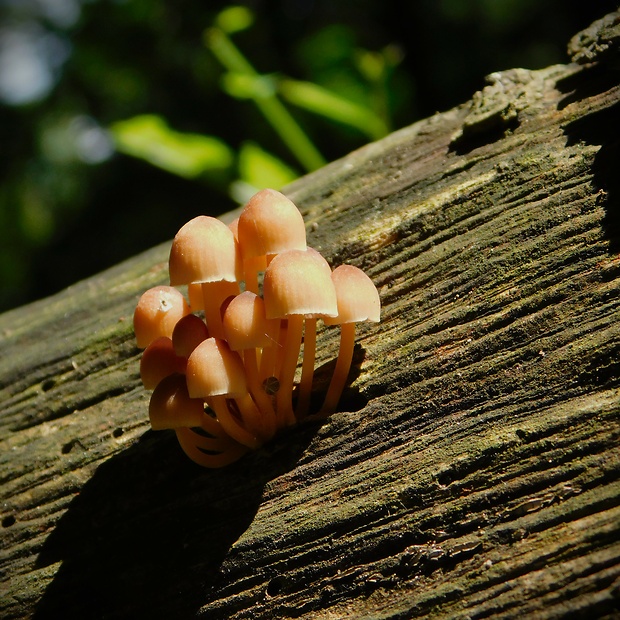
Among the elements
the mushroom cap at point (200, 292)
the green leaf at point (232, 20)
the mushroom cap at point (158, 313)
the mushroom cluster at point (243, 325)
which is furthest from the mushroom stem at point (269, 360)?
the green leaf at point (232, 20)

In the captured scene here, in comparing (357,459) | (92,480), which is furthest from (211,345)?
(92,480)

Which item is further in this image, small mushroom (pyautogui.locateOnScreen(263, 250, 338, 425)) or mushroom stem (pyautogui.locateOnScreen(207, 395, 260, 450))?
mushroom stem (pyautogui.locateOnScreen(207, 395, 260, 450))

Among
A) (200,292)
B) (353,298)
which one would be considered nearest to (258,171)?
(200,292)

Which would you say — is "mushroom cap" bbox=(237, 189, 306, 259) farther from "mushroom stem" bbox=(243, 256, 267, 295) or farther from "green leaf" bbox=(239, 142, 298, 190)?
"green leaf" bbox=(239, 142, 298, 190)

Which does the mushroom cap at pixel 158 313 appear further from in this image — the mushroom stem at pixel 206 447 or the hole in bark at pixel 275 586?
the hole in bark at pixel 275 586

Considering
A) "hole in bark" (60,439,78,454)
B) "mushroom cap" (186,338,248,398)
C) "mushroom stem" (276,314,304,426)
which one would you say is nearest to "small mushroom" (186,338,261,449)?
"mushroom cap" (186,338,248,398)

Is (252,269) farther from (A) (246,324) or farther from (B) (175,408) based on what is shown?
(B) (175,408)

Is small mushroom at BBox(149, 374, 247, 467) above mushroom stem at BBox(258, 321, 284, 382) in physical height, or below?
below

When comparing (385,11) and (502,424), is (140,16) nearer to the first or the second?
(385,11)
